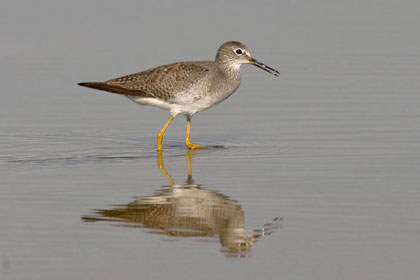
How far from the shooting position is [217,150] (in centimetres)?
1501

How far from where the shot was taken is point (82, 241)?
994cm

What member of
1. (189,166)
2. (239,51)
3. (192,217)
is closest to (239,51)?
(239,51)

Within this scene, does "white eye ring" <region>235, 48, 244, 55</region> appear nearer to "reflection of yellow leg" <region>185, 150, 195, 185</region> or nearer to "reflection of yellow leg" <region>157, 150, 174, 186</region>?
"reflection of yellow leg" <region>185, 150, 195, 185</region>

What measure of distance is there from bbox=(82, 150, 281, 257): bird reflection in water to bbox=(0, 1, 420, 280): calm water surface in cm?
3

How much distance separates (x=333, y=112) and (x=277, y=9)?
29.9 ft

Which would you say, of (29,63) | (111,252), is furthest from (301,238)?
(29,63)

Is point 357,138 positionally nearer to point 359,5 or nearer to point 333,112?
point 333,112

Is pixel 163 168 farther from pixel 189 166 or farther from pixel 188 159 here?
pixel 188 159

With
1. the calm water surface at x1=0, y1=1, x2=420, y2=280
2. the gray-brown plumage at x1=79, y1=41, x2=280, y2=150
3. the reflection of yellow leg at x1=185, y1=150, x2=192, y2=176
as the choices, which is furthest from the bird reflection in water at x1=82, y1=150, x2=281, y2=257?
the gray-brown plumage at x1=79, y1=41, x2=280, y2=150

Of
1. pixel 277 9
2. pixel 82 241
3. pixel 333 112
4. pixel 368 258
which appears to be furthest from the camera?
pixel 277 9

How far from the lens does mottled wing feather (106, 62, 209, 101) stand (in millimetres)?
16047

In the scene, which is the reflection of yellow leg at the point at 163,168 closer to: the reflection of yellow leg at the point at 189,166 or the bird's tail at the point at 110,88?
the reflection of yellow leg at the point at 189,166

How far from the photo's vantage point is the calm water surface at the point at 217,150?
9555mm

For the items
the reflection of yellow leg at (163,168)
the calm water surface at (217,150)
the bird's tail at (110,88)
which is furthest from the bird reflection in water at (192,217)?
the bird's tail at (110,88)
